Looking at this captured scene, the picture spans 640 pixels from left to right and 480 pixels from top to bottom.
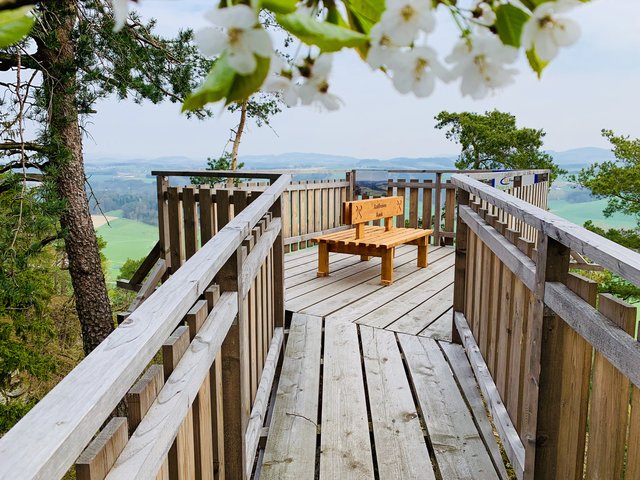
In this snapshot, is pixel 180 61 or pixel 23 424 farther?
pixel 180 61

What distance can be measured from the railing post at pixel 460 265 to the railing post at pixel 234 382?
2211 millimetres

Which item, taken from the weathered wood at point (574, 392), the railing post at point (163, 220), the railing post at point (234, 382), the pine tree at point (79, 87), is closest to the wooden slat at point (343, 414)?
the railing post at point (234, 382)

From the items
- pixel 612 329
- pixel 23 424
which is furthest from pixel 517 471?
pixel 23 424

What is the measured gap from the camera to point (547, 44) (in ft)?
0.99

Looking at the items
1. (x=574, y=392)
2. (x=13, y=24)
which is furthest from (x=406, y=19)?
(x=574, y=392)

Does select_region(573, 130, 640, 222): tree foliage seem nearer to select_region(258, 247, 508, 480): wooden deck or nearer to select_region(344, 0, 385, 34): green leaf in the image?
select_region(258, 247, 508, 480): wooden deck

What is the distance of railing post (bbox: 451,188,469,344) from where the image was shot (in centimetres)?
408

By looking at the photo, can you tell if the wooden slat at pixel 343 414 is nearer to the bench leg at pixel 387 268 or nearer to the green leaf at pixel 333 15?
the bench leg at pixel 387 268

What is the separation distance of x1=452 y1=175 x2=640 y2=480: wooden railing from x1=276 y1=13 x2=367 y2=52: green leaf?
1.32 m

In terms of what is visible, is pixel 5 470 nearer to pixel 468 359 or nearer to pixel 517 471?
pixel 517 471

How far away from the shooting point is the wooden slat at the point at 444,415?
2.66 metres

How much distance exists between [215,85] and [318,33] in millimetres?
58

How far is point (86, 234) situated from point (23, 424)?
726 cm

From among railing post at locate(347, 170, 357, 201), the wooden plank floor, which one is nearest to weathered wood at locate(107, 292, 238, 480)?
the wooden plank floor
